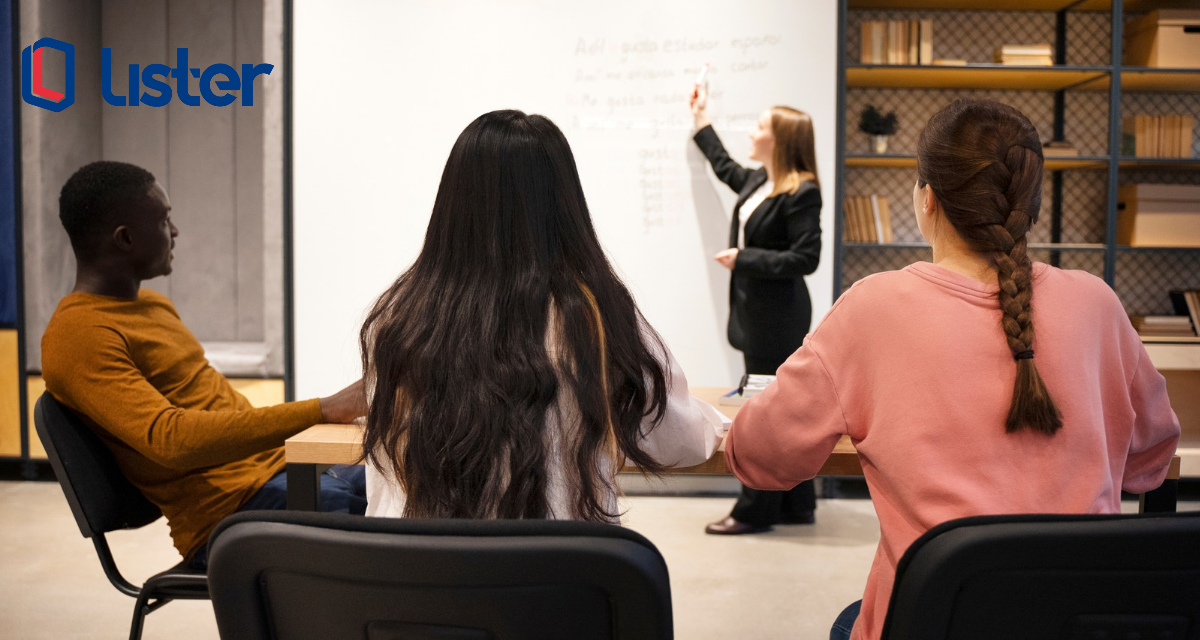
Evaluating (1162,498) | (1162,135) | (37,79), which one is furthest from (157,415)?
(1162,135)

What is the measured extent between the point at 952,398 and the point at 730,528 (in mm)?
2331

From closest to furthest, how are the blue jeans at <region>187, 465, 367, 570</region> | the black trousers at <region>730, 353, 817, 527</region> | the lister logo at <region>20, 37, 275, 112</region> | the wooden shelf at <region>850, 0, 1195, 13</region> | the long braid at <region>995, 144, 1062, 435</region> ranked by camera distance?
the long braid at <region>995, 144, 1062, 435</region>, the blue jeans at <region>187, 465, 367, 570</region>, the black trousers at <region>730, 353, 817, 527</region>, the wooden shelf at <region>850, 0, 1195, 13</region>, the lister logo at <region>20, 37, 275, 112</region>

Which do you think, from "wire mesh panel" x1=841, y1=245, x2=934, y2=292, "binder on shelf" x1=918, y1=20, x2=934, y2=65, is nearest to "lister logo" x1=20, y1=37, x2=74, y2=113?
"wire mesh panel" x1=841, y1=245, x2=934, y2=292

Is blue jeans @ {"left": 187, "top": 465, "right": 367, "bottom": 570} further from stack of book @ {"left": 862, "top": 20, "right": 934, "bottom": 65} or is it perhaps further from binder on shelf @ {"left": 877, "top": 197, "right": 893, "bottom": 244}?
stack of book @ {"left": 862, "top": 20, "right": 934, "bottom": 65}

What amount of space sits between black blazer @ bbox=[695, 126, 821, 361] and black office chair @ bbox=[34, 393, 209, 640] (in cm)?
215

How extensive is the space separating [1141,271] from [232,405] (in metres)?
4.23

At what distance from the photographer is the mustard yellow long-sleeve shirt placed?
147 cm

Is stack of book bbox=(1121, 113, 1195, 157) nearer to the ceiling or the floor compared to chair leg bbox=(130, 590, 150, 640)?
nearer to the ceiling

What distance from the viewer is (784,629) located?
2.39 m

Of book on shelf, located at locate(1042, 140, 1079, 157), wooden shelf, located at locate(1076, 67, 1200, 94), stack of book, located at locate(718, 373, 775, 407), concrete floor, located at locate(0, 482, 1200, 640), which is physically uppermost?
wooden shelf, located at locate(1076, 67, 1200, 94)

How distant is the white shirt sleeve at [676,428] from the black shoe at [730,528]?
6.89ft

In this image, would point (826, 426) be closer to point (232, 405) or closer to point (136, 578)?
point (232, 405)

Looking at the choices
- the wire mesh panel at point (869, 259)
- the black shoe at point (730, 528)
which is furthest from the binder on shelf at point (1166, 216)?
the black shoe at point (730, 528)

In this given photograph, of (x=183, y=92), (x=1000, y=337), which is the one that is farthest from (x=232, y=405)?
(x=183, y=92)
